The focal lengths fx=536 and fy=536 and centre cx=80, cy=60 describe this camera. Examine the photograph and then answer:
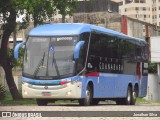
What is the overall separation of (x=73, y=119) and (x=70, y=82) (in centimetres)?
789

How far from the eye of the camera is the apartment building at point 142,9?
412ft

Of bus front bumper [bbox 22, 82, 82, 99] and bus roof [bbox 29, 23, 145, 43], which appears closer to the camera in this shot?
bus front bumper [bbox 22, 82, 82, 99]

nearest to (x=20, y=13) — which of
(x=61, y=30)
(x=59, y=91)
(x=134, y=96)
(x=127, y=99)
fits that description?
(x=61, y=30)

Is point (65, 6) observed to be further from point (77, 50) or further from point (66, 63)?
point (77, 50)

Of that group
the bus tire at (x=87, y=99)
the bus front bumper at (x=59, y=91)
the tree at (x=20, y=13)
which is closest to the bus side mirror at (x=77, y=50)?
the bus front bumper at (x=59, y=91)

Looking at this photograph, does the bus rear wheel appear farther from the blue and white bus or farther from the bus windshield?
the bus windshield

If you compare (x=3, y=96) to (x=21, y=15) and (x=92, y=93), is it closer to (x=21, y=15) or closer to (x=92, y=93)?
(x=21, y=15)

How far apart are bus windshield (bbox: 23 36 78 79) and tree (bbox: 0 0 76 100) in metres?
5.24

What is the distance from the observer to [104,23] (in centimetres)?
6956

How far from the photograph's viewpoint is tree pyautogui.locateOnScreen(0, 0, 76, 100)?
28672 millimetres

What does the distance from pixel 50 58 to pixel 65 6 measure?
884cm

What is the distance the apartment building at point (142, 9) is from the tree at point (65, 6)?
92315mm

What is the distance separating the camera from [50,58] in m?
23.0

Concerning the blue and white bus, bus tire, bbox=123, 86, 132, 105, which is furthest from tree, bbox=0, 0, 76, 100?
bus tire, bbox=123, 86, 132, 105
